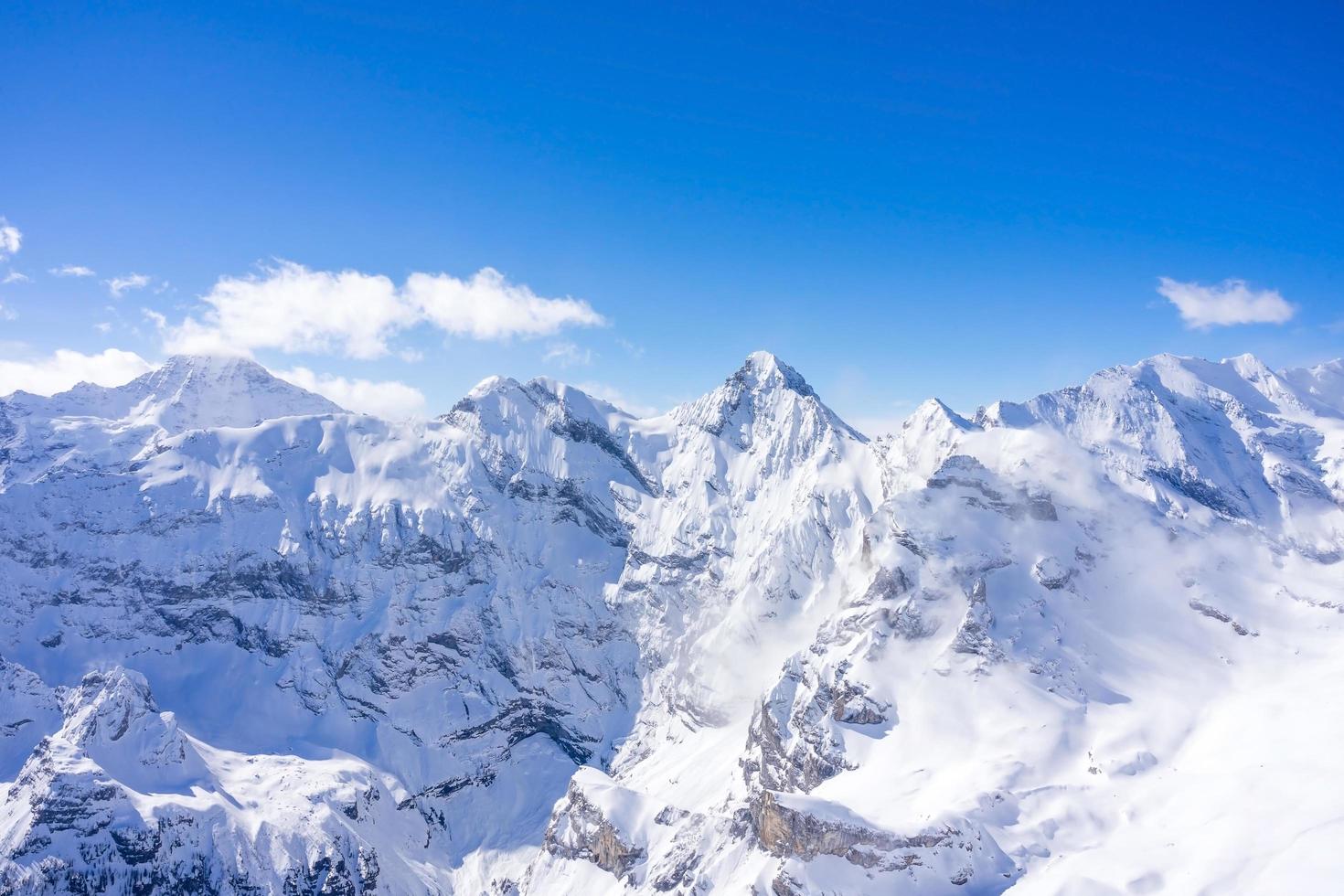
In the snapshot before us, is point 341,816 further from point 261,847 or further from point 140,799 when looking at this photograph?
point 140,799

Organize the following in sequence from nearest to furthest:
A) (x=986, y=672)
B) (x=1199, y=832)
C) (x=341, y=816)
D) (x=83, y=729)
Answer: (x=1199, y=832)
(x=986, y=672)
(x=83, y=729)
(x=341, y=816)

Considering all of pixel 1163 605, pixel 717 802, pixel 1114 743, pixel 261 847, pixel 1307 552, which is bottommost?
pixel 261 847

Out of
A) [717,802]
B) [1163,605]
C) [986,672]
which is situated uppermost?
[1163,605]

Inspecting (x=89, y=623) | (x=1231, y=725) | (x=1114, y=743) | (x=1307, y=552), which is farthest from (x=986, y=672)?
(x=89, y=623)

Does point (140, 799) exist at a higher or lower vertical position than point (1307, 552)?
lower

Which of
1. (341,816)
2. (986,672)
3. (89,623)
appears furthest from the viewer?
(89,623)

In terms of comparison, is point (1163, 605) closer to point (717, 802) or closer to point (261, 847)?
point (717, 802)

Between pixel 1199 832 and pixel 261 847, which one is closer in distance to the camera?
pixel 1199 832

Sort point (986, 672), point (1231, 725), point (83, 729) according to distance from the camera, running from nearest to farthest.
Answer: point (1231, 725)
point (986, 672)
point (83, 729)

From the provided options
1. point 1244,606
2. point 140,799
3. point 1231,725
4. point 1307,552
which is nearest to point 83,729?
point 140,799
